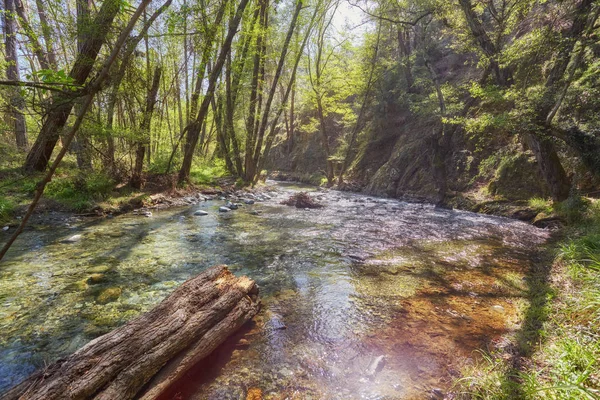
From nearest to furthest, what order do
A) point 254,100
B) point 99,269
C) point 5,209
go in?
point 99,269
point 5,209
point 254,100

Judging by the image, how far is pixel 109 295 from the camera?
394cm

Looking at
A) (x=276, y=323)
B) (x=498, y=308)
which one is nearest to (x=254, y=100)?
(x=276, y=323)

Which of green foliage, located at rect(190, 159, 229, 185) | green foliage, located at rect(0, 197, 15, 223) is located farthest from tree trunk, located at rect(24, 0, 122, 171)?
green foliage, located at rect(190, 159, 229, 185)

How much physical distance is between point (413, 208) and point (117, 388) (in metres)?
12.2

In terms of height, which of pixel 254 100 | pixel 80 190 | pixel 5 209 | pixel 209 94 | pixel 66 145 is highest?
pixel 254 100

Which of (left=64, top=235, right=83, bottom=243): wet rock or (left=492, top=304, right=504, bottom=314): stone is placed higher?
(left=492, top=304, right=504, bottom=314): stone

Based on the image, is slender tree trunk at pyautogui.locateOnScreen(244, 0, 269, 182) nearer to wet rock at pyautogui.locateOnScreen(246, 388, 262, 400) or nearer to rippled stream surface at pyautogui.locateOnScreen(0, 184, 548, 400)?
rippled stream surface at pyautogui.locateOnScreen(0, 184, 548, 400)

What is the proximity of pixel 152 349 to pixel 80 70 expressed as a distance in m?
8.10

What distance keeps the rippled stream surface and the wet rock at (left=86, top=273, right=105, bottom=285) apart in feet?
0.04

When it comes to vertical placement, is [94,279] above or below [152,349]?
below

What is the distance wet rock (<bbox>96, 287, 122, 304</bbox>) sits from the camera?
3.81m

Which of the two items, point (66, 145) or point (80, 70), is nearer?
point (66, 145)

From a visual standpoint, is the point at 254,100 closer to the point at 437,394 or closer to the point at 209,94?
the point at 209,94

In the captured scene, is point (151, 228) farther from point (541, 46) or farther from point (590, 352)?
point (541, 46)
